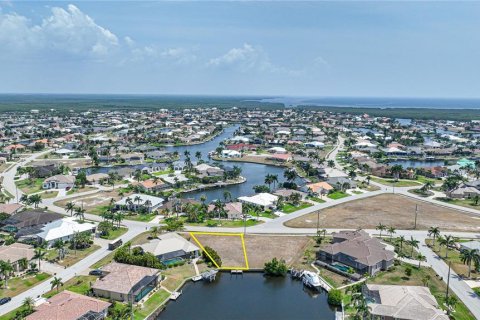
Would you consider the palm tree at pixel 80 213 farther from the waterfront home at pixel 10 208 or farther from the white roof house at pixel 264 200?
the white roof house at pixel 264 200

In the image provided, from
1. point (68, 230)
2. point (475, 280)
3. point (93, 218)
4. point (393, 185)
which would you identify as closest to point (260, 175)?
point (393, 185)

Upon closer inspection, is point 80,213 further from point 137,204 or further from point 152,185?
point 152,185

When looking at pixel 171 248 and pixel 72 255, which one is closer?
pixel 171 248

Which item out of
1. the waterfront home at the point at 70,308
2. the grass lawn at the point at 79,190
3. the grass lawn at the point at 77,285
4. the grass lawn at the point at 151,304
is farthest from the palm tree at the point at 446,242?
the grass lawn at the point at 79,190

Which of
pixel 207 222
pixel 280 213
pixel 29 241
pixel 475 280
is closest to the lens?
pixel 475 280

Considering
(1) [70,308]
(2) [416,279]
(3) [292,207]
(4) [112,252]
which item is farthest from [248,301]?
(3) [292,207]

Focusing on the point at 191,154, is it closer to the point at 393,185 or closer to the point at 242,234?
the point at 393,185
